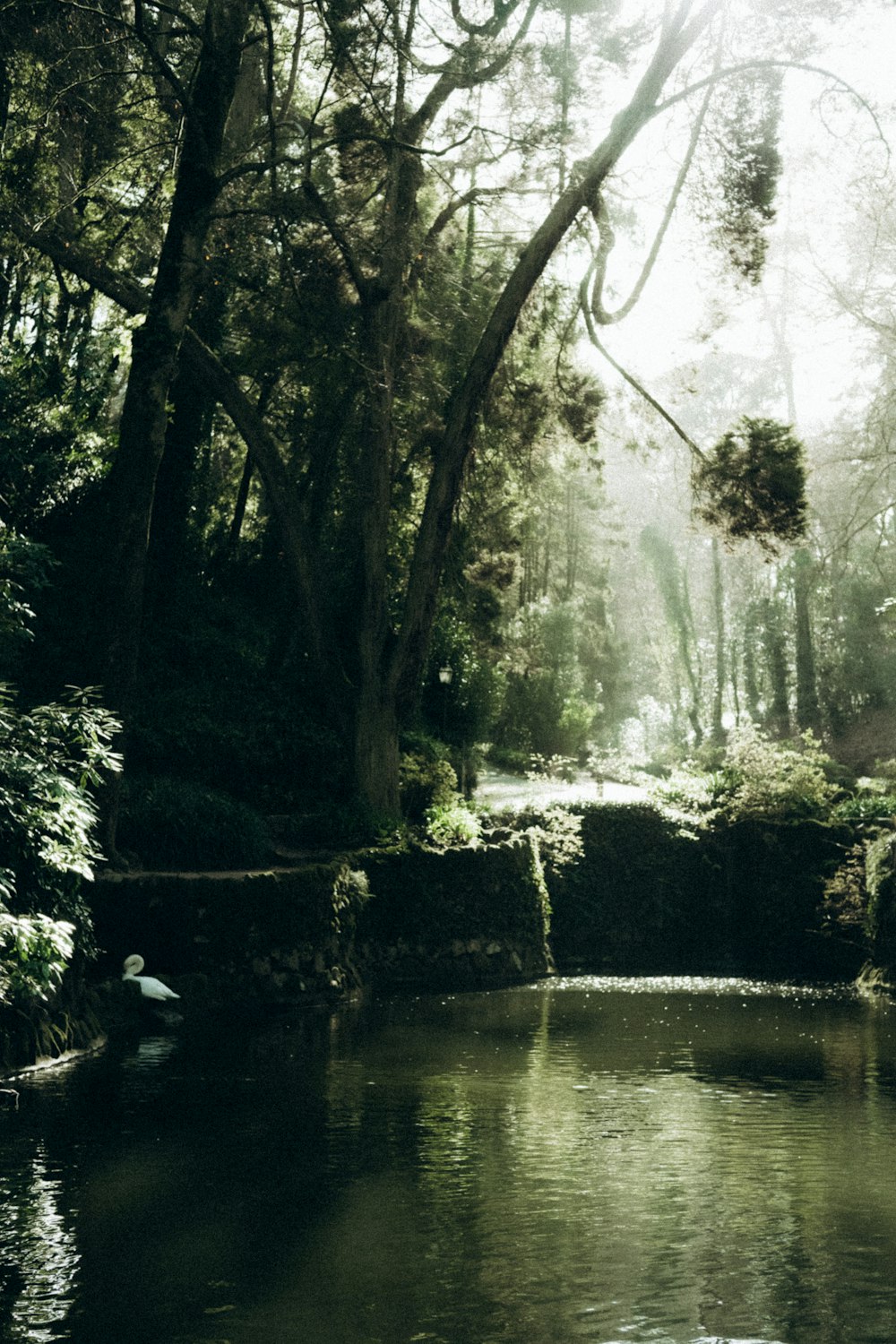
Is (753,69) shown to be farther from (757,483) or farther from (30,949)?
(30,949)

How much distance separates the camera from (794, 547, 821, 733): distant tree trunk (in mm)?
38312

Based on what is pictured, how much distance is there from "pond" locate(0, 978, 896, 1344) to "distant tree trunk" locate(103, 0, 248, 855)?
13.0 ft

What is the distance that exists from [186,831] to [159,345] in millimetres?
4986

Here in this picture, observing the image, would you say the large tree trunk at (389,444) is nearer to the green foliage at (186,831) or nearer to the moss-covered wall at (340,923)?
the moss-covered wall at (340,923)

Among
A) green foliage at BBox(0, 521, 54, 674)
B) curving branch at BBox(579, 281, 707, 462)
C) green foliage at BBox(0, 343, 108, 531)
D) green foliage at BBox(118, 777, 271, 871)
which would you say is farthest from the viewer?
→ curving branch at BBox(579, 281, 707, 462)

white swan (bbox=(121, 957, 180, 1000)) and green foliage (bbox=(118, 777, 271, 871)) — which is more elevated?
green foliage (bbox=(118, 777, 271, 871))

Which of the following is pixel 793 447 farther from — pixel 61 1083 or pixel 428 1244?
pixel 428 1244

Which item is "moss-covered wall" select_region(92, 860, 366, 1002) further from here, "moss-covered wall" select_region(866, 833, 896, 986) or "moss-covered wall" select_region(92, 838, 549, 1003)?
"moss-covered wall" select_region(866, 833, 896, 986)

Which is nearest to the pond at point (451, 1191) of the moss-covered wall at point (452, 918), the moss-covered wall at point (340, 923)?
the moss-covered wall at point (340, 923)

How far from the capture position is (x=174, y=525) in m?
20.6

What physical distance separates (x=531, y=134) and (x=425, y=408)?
4601mm

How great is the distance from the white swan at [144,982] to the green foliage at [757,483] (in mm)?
8964

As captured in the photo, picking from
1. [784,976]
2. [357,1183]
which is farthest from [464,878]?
[357,1183]

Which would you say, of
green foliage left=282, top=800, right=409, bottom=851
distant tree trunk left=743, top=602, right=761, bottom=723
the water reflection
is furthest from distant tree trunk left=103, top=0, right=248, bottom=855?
distant tree trunk left=743, top=602, right=761, bottom=723
